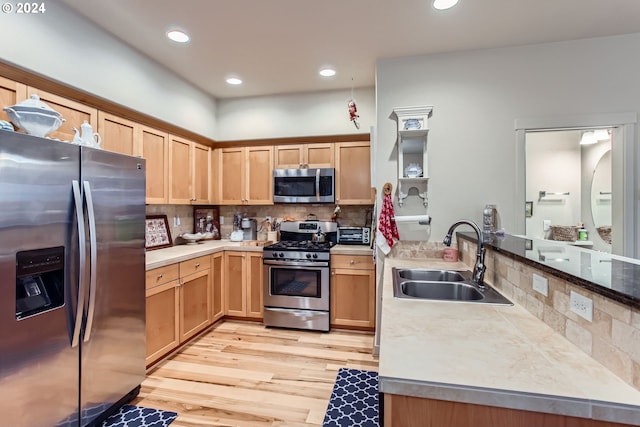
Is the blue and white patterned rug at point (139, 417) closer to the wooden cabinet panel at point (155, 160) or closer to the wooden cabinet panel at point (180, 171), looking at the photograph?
the wooden cabinet panel at point (155, 160)

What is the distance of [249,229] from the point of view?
13.2 feet

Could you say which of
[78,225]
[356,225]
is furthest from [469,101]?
[78,225]

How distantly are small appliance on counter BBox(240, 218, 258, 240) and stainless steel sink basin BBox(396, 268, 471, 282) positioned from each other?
2306 millimetres

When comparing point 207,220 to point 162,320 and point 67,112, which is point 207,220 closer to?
point 162,320

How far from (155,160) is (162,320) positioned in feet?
4.91

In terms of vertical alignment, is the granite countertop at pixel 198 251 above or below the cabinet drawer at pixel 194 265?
above

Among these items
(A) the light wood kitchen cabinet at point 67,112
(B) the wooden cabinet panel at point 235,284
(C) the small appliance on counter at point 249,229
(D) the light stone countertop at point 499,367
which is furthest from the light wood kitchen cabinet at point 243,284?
(D) the light stone countertop at point 499,367

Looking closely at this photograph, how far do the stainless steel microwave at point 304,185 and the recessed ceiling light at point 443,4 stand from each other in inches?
72.6

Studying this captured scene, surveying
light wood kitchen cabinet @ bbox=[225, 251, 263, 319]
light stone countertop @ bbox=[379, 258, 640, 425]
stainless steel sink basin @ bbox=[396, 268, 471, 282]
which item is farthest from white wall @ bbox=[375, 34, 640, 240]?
light wood kitchen cabinet @ bbox=[225, 251, 263, 319]

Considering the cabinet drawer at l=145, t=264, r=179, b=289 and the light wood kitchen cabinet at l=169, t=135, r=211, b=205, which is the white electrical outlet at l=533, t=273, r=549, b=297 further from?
the light wood kitchen cabinet at l=169, t=135, r=211, b=205

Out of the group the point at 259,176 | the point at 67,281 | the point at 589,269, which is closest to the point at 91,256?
the point at 67,281

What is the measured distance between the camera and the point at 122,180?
2.02 metres

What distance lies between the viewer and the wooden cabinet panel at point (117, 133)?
7.96 feet

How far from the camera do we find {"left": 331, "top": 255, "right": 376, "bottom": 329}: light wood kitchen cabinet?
→ 3221 millimetres
